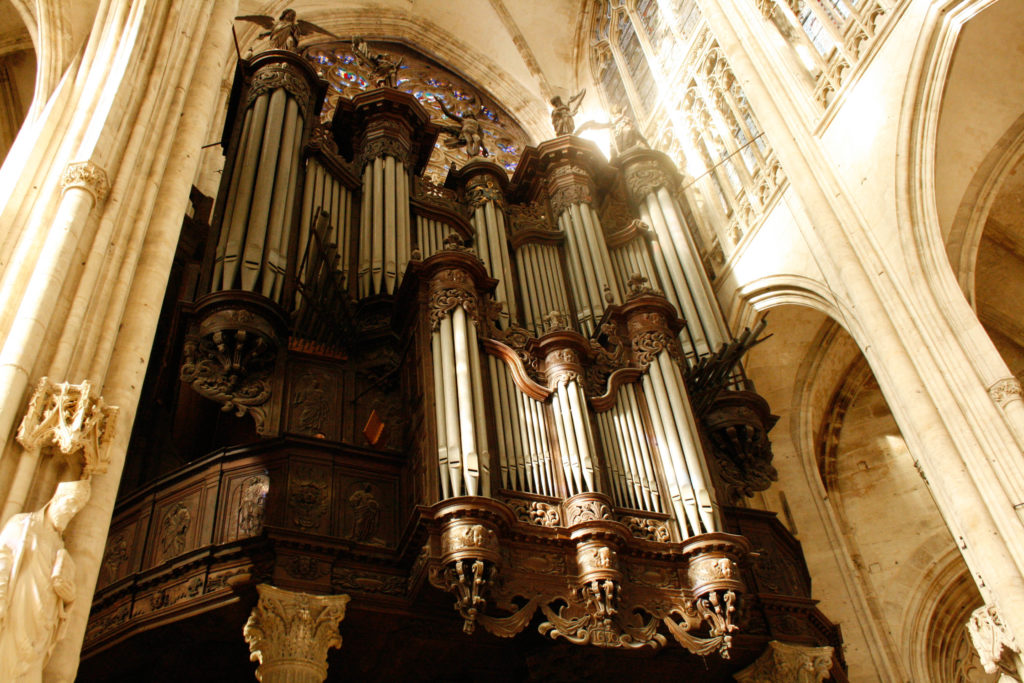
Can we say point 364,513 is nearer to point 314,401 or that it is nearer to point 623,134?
point 314,401

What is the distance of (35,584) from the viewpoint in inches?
150

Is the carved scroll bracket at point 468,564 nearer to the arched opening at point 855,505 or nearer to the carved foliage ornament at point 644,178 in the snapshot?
the arched opening at point 855,505

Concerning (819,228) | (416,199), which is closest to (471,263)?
(416,199)

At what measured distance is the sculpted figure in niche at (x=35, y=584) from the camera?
3646 millimetres

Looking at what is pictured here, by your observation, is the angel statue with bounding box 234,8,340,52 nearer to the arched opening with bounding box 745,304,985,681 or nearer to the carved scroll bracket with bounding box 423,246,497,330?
the carved scroll bracket with bounding box 423,246,497,330

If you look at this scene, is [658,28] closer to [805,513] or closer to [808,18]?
[808,18]

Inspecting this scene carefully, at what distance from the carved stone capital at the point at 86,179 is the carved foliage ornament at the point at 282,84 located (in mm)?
5408

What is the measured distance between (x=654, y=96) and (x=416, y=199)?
5.78 meters

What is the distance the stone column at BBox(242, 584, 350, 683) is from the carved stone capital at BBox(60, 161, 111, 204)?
9.03 ft

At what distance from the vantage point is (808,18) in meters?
10.8

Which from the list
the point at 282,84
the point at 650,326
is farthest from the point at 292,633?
the point at 282,84

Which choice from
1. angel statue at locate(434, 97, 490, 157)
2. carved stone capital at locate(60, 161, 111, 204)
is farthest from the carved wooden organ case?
angel statue at locate(434, 97, 490, 157)

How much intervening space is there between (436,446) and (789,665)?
3.37m

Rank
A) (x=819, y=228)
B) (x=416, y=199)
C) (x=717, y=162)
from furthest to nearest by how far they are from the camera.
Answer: (x=717, y=162)
(x=416, y=199)
(x=819, y=228)
